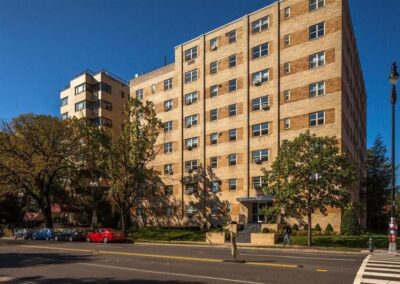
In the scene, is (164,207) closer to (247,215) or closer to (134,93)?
(247,215)

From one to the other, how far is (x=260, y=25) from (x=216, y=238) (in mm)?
24714

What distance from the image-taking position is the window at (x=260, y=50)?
4656 cm

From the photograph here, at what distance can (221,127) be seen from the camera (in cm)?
5031

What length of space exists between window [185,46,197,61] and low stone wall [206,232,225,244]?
26681mm

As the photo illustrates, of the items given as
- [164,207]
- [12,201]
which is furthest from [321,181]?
[12,201]

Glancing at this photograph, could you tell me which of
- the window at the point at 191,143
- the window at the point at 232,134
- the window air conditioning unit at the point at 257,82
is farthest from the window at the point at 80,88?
the window air conditioning unit at the point at 257,82

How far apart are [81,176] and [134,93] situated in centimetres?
1519

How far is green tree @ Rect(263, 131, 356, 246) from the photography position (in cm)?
2938

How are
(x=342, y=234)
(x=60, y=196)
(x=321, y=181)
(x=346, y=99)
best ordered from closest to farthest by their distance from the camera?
(x=321, y=181) < (x=342, y=234) < (x=346, y=99) < (x=60, y=196)

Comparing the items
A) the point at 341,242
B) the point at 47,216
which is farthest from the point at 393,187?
the point at 47,216

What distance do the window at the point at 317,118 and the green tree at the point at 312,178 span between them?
35.9 ft

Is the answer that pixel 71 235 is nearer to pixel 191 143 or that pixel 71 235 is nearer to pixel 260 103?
pixel 191 143

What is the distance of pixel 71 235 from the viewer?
138 ft

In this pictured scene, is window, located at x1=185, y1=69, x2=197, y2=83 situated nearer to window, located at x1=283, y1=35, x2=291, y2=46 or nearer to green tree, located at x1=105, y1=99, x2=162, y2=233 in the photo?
green tree, located at x1=105, y1=99, x2=162, y2=233
